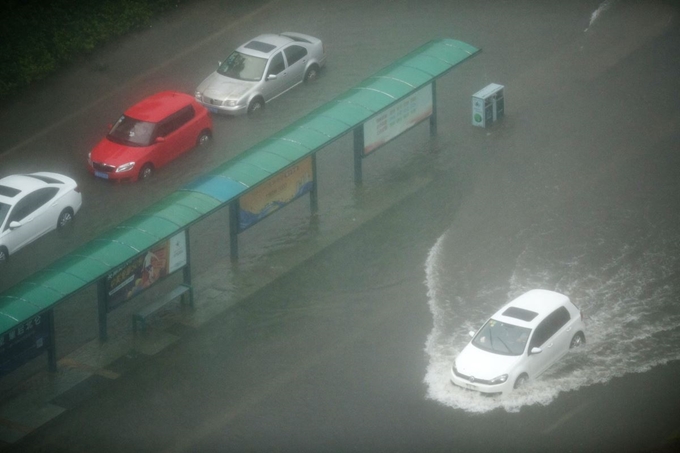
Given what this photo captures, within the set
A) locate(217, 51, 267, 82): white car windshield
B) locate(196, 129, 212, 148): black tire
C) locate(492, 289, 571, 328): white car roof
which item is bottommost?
locate(492, 289, 571, 328): white car roof

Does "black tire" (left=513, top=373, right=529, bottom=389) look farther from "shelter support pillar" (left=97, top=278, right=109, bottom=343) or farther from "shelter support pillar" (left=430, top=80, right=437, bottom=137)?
"shelter support pillar" (left=430, top=80, right=437, bottom=137)

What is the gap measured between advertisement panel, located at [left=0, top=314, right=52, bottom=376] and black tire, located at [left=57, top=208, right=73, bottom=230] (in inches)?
229

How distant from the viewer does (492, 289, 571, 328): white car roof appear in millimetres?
21531

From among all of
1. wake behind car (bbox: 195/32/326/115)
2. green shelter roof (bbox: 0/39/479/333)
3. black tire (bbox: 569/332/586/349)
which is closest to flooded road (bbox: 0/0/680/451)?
black tire (bbox: 569/332/586/349)

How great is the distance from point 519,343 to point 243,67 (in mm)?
14597

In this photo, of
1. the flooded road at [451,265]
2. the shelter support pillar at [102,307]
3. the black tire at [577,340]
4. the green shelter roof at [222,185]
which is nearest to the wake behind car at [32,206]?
the flooded road at [451,265]

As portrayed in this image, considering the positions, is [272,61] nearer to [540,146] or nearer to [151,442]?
[540,146]

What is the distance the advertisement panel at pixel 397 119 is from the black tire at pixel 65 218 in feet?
24.6

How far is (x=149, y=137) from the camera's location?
1152 inches

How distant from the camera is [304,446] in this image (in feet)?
66.1

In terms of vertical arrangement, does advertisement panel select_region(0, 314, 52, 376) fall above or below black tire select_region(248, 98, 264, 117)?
below

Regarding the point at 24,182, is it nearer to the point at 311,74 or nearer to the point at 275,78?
the point at 275,78

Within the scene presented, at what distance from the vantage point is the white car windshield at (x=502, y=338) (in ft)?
69.5

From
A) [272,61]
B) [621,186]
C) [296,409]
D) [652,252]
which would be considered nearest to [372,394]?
[296,409]
